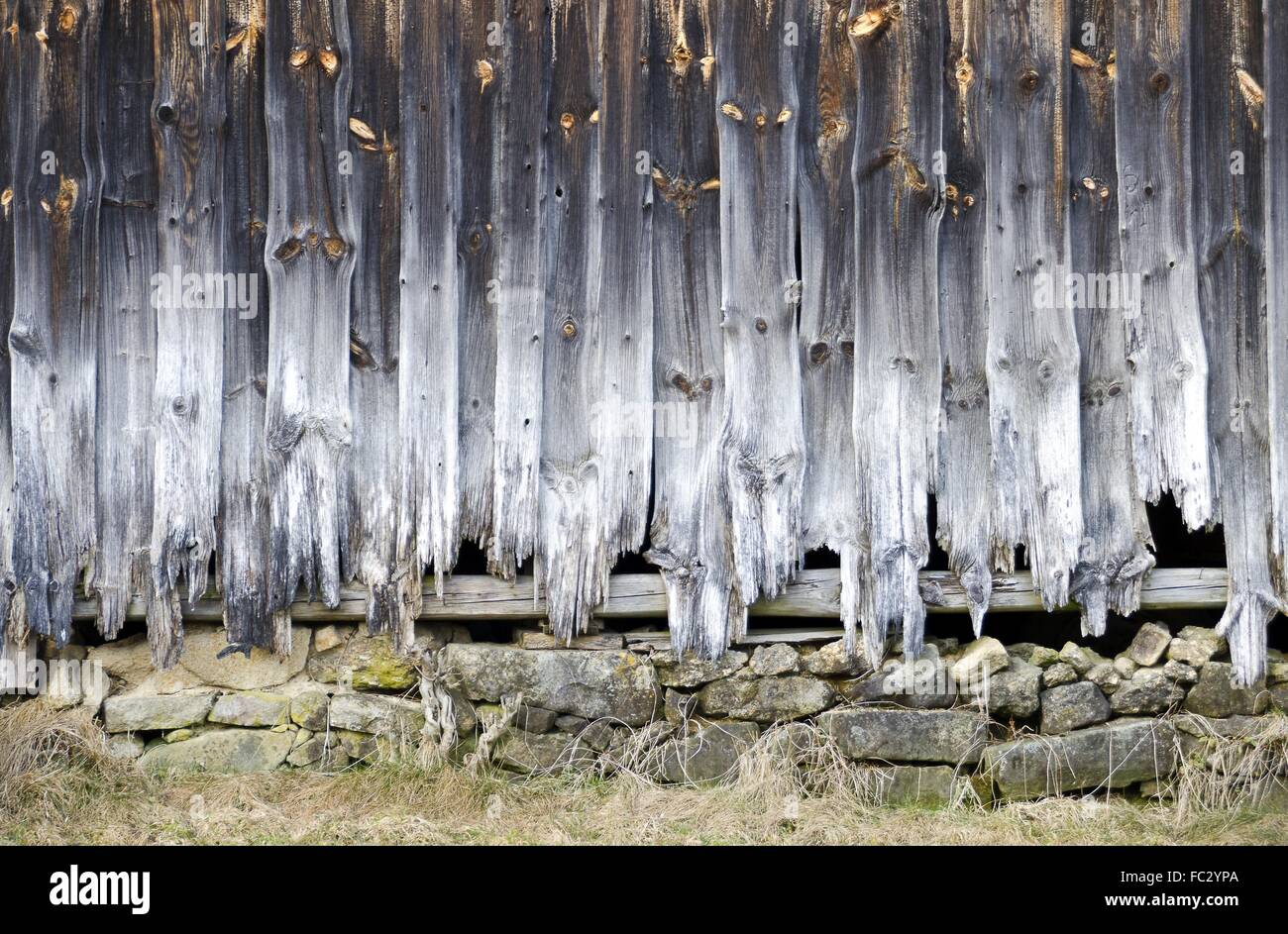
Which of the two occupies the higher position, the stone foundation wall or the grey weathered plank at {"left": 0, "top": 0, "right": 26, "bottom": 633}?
the grey weathered plank at {"left": 0, "top": 0, "right": 26, "bottom": 633}

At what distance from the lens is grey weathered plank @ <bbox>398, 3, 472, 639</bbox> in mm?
4133

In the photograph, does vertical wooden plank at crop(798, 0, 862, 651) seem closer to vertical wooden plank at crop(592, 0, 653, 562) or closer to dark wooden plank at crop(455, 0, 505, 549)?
vertical wooden plank at crop(592, 0, 653, 562)

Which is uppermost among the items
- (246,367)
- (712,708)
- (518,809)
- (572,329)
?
(572,329)

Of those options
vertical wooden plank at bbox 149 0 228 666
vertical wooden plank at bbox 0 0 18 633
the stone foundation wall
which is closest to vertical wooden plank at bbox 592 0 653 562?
the stone foundation wall

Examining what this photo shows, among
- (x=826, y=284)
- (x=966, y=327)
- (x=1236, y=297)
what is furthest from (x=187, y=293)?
(x=1236, y=297)

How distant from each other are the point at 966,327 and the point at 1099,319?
493 mm

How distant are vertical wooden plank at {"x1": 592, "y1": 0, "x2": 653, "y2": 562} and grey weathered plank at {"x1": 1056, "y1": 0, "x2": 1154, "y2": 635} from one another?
5.01ft

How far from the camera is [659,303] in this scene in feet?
→ 13.7

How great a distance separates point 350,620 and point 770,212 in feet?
7.14

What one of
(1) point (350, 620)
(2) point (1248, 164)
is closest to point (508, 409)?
(1) point (350, 620)

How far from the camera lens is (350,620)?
428 centimetres

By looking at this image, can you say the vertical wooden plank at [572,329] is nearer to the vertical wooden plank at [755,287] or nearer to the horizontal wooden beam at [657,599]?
the horizontal wooden beam at [657,599]

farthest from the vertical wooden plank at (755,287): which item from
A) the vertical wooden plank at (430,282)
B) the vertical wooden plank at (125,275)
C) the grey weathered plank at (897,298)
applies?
the vertical wooden plank at (125,275)

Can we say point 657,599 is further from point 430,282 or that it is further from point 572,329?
point 430,282
